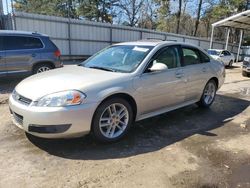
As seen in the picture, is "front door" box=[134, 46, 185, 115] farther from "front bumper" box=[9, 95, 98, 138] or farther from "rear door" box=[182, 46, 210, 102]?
"front bumper" box=[9, 95, 98, 138]

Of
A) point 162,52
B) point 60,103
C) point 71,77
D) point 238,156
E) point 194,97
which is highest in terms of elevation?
point 162,52

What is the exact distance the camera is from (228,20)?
2078cm

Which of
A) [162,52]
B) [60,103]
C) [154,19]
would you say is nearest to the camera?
[60,103]

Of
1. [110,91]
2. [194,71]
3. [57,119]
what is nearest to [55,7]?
[194,71]

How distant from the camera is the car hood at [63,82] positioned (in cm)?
369

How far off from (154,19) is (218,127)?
36.0 m

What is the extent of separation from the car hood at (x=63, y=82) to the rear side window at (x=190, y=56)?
5.96 feet

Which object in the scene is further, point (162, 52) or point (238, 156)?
point (162, 52)

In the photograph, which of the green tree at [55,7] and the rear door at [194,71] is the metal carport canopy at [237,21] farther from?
the green tree at [55,7]

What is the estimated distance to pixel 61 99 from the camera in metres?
3.55

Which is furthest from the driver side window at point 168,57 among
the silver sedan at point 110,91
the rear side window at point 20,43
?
the rear side window at point 20,43

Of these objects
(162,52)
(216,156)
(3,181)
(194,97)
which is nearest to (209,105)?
(194,97)

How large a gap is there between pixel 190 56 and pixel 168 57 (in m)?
0.85

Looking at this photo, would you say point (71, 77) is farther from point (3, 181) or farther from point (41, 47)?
point (41, 47)
